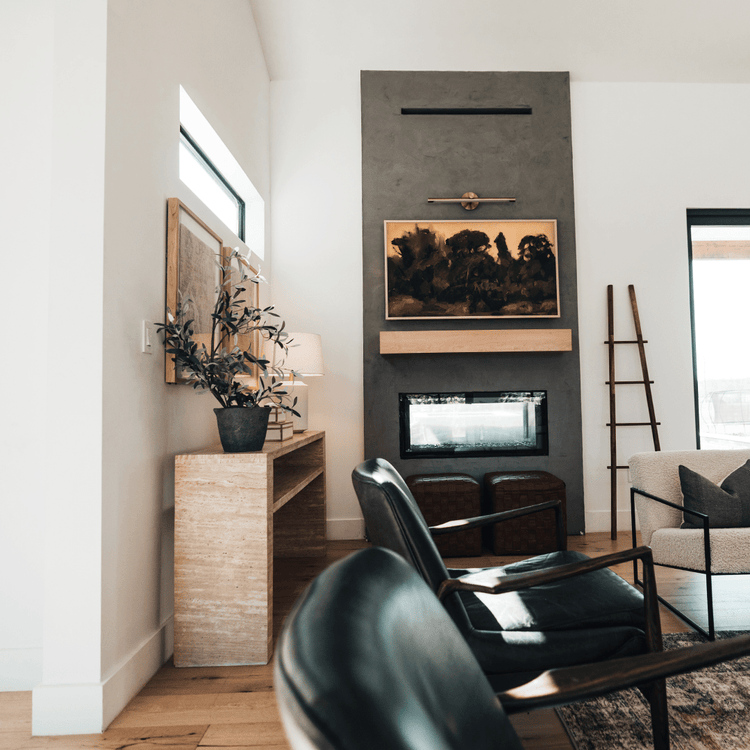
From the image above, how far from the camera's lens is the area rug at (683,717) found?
1.62m

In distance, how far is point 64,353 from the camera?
1765 mm

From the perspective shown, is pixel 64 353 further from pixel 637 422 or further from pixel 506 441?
pixel 637 422

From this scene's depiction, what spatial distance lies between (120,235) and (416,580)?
1.71 m

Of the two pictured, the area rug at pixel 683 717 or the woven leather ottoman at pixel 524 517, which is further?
the woven leather ottoman at pixel 524 517

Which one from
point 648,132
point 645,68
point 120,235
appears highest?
point 645,68

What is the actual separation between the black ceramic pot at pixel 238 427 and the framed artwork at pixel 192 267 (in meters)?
0.26

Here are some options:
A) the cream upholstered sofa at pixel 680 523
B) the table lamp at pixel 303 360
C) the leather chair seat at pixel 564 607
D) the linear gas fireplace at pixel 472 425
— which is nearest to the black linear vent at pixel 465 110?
the table lamp at pixel 303 360

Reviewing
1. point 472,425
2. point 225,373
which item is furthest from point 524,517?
point 225,373

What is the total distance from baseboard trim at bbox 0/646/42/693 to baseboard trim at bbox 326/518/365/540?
2413 millimetres

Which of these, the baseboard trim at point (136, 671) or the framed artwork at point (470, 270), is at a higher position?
the framed artwork at point (470, 270)

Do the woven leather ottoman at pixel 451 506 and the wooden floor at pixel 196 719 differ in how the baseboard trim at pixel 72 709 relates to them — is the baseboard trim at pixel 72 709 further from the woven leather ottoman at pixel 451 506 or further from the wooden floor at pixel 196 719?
the woven leather ottoman at pixel 451 506

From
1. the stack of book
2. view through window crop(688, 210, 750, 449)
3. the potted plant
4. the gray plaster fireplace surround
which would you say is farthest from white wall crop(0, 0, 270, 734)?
view through window crop(688, 210, 750, 449)

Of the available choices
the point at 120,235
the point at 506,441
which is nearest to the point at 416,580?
the point at 120,235

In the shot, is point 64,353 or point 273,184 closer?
point 64,353
